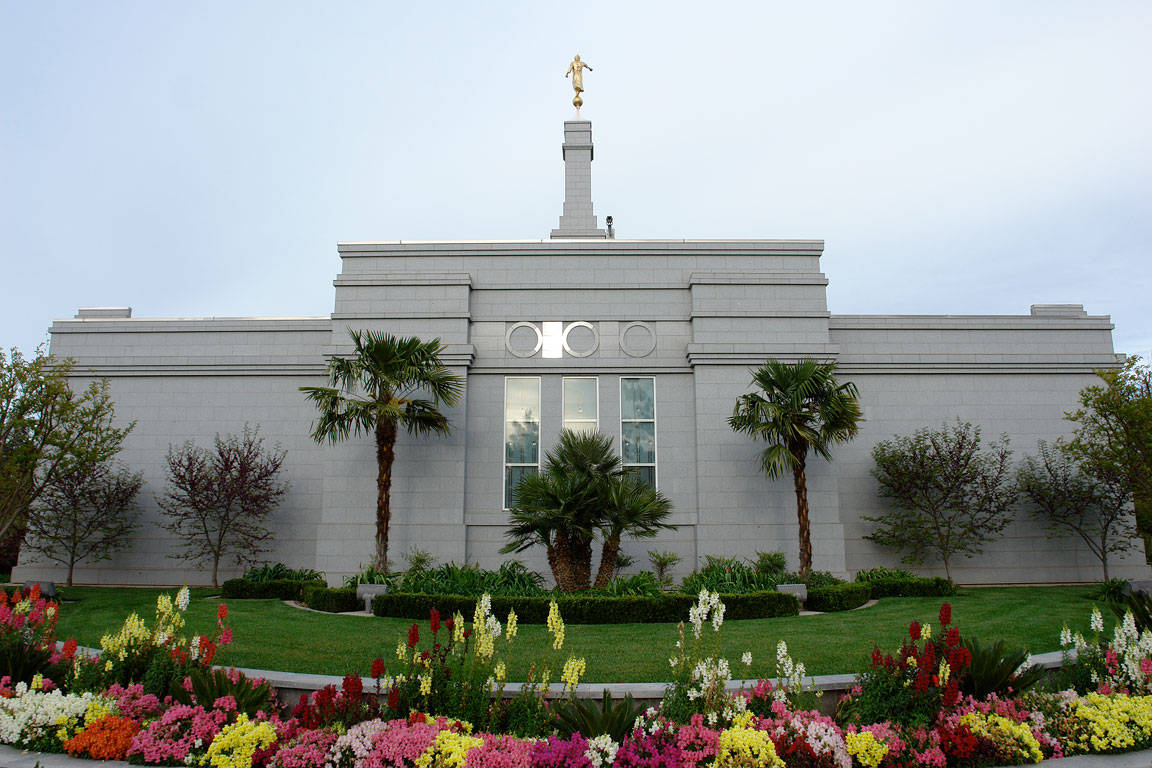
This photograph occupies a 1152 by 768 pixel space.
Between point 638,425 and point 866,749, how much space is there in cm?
1356

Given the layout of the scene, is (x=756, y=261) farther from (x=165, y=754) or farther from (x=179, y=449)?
(x=165, y=754)

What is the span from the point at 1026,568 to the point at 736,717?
17.3m

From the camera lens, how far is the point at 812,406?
16969 mm

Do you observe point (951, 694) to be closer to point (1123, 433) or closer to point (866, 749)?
point (866, 749)

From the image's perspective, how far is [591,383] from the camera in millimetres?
19250

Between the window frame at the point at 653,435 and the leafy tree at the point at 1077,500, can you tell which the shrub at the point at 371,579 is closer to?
the window frame at the point at 653,435

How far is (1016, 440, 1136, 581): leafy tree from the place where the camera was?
744 inches

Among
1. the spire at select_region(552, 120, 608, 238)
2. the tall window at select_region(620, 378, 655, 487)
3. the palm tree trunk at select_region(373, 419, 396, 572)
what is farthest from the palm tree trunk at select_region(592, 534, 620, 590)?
the spire at select_region(552, 120, 608, 238)

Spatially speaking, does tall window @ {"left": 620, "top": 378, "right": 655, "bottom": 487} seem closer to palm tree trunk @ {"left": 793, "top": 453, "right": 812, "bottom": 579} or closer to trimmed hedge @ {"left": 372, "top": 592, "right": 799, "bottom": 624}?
palm tree trunk @ {"left": 793, "top": 453, "right": 812, "bottom": 579}

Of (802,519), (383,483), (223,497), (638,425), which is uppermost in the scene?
(638,425)

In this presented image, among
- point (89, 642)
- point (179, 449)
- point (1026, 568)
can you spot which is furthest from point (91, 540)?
point (1026, 568)

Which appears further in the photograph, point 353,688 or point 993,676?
point 993,676

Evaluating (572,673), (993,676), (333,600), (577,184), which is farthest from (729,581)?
(577,184)

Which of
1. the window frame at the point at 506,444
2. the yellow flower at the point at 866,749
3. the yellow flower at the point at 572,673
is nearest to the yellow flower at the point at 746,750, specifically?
the yellow flower at the point at 866,749
